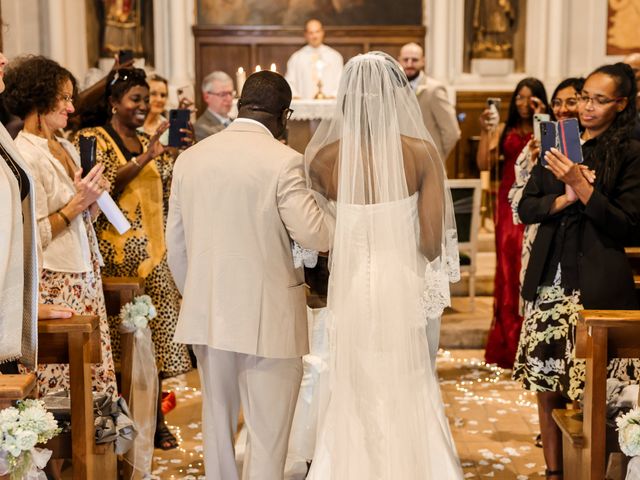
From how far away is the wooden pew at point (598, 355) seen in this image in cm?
324

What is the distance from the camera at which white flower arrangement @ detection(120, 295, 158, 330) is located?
3.94 m

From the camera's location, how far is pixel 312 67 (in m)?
9.93

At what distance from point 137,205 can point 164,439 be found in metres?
1.22

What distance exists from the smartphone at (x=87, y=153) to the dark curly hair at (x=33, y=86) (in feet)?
0.67

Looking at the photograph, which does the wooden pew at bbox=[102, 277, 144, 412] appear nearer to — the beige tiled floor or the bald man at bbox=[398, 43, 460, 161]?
the beige tiled floor

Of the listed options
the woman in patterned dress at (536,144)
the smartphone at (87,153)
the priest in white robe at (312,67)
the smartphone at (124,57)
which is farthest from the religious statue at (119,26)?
the woman in patterned dress at (536,144)

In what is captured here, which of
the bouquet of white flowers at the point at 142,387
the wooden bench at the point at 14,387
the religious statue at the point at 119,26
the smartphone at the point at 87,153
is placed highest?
the religious statue at the point at 119,26

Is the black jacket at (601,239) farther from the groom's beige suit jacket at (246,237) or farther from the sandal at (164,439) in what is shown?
the sandal at (164,439)

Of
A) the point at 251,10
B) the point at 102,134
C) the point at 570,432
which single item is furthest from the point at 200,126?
the point at 251,10

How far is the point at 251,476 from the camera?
10.7ft

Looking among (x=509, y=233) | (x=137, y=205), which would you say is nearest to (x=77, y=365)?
(x=137, y=205)

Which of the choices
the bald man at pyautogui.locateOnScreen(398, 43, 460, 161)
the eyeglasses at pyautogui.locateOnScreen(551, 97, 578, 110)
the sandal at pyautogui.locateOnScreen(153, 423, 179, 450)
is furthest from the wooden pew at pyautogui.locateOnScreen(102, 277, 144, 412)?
the bald man at pyautogui.locateOnScreen(398, 43, 460, 161)

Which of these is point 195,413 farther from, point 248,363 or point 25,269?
point 25,269

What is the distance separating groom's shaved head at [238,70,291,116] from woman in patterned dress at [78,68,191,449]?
4.18 ft
